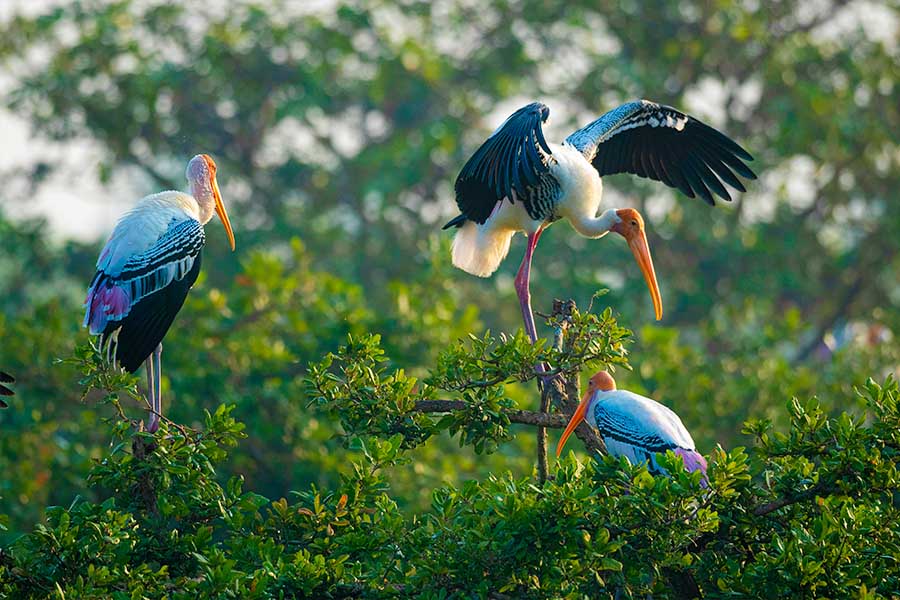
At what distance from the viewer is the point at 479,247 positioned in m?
6.77

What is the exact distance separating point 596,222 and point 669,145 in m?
0.70

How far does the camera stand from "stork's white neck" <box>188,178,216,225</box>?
6.11 meters

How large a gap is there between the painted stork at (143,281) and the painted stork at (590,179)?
127 centimetres

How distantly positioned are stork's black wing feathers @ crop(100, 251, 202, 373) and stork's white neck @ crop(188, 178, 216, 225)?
72 centimetres

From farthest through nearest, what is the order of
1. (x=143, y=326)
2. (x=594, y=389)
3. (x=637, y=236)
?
(x=637, y=236) < (x=594, y=389) < (x=143, y=326)

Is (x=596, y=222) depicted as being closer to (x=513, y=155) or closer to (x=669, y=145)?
(x=669, y=145)

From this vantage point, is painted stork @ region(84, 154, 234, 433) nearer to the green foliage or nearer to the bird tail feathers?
the green foliage

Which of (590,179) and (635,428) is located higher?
(590,179)

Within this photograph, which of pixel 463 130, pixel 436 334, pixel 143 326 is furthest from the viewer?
pixel 463 130

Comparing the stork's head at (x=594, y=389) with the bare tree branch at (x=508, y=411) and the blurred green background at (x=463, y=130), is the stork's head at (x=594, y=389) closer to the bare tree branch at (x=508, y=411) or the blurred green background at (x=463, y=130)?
the bare tree branch at (x=508, y=411)

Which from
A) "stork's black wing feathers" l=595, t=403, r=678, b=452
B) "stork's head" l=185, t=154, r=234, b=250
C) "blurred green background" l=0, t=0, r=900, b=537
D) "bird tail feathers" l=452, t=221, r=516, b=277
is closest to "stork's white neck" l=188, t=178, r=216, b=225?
"stork's head" l=185, t=154, r=234, b=250

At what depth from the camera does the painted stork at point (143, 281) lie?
17.4 ft

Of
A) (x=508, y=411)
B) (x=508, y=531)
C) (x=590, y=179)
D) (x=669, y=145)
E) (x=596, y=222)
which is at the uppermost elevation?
(x=669, y=145)

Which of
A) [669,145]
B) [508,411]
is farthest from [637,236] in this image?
[508,411]
